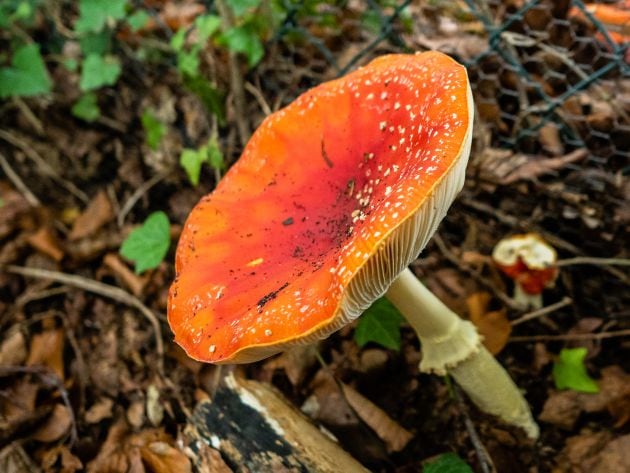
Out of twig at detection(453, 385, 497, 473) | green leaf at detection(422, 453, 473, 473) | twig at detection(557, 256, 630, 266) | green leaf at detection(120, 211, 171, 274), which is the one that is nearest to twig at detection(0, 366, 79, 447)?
green leaf at detection(120, 211, 171, 274)

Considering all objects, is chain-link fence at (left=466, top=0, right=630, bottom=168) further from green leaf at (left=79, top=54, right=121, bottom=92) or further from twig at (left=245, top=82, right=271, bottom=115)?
green leaf at (left=79, top=54, right=121, bottom=92)

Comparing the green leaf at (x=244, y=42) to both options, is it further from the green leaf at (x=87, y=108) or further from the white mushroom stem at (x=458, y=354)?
the white mushroom stem at (x=458, y=354)

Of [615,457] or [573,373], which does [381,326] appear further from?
[615,457]

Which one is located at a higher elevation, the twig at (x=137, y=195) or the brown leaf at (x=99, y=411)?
the twig at (x=137, y=195)

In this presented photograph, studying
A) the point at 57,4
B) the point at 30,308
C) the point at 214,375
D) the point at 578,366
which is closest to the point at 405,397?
the point at 578,366

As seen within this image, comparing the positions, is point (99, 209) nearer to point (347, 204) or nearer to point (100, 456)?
point (100, 456)

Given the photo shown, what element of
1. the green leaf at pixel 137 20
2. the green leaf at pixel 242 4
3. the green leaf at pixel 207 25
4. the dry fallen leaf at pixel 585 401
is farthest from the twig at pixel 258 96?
the dry fallen leaf at pixel 585 401

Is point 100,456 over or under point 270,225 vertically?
under

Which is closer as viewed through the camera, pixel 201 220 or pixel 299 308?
pixel 299 308
